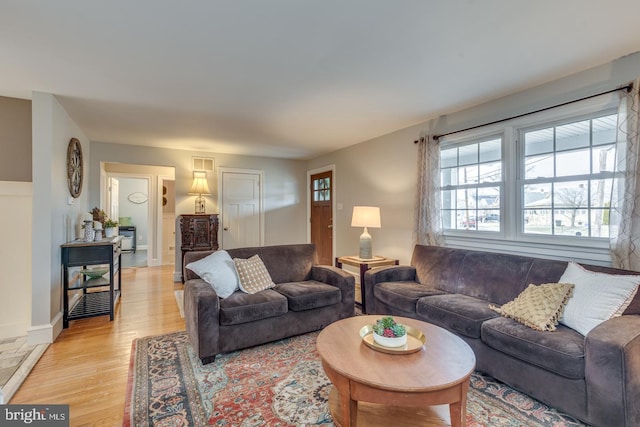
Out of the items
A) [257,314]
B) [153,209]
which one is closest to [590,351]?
[257,314]

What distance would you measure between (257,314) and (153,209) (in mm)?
5229

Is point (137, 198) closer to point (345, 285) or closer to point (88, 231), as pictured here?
point (88, 231)

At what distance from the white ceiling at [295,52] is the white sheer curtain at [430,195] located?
0.42m

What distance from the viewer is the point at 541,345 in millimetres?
1811

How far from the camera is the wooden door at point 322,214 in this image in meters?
5.78

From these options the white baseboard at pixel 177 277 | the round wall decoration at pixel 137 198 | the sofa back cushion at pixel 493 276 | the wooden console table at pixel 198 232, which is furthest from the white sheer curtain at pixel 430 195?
the round wall decoration at pixel 137 198

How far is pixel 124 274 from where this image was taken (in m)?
5.71

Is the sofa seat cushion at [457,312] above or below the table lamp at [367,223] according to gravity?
below

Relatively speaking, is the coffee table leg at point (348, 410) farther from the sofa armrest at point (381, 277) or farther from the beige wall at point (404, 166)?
the beige wall at point (404, 166)

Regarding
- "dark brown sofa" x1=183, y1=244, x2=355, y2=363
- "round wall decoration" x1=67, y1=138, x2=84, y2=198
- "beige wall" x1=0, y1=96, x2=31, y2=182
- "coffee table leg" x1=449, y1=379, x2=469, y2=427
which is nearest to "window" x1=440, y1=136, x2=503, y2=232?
"dark brown sofa" x1=183, y1=244, x2=355, y2=363

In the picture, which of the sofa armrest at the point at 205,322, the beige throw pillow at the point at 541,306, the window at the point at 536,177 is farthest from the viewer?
the window at the point at 536,177

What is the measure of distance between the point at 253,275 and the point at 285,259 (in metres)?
0.54

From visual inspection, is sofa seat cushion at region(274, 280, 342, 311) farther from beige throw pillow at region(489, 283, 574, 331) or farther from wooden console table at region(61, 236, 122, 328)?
wooden console table at region(61, 236, 122, 328)

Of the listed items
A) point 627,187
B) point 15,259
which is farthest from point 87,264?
point 627,187
